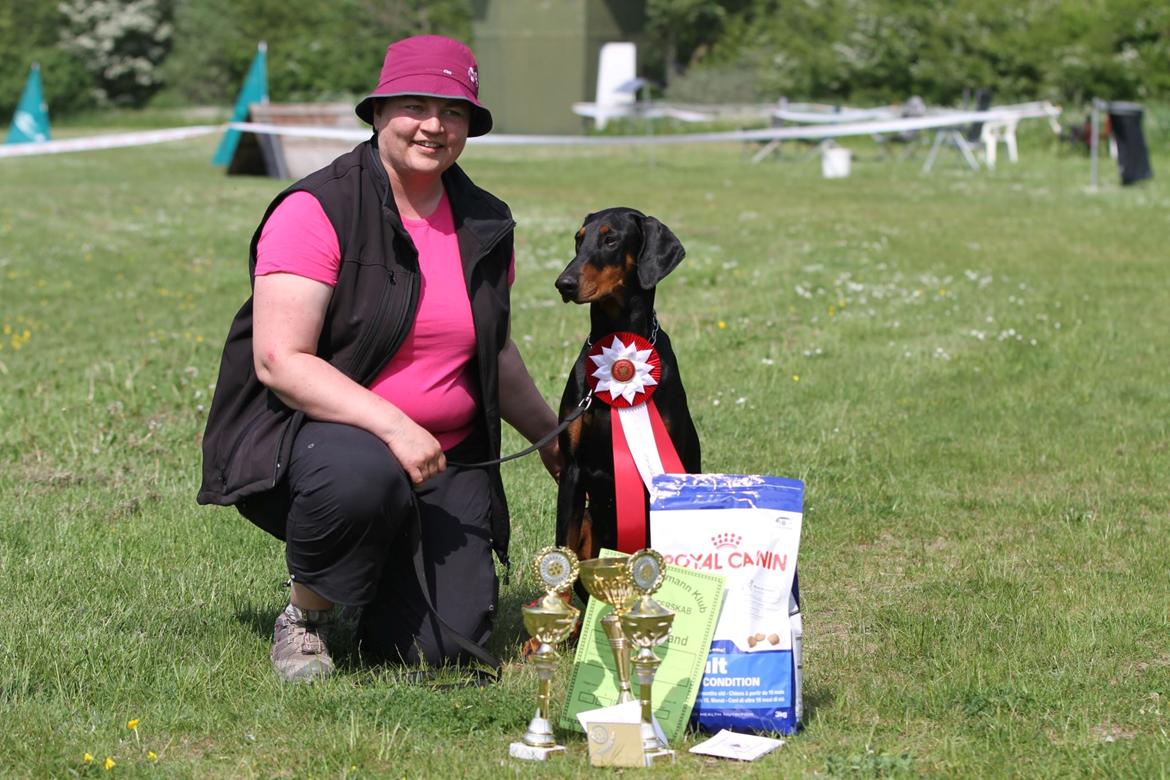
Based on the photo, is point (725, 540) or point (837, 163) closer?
point (725, 540)

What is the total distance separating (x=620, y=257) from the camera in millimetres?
4051

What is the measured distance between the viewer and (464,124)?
3584 mm

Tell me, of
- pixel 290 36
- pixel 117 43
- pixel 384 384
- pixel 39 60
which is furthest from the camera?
pixel 290 36

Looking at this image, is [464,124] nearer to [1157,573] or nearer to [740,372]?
[1157,573]

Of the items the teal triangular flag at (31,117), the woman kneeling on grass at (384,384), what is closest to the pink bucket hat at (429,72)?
the woman kneeling on grass at (384,384)

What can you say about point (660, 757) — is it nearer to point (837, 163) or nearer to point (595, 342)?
point (595, 342)

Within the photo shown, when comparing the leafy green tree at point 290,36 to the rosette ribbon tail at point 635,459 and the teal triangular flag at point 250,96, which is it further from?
the rosette ribbon tail at point 635,459

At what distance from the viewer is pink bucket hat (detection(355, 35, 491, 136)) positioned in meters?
3.44

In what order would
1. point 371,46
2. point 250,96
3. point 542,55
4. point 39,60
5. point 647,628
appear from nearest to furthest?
point 647,628 < point 250,96 < point 542,55 < point 39,60 < point 371,46

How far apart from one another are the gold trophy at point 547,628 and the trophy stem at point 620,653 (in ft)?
0.26

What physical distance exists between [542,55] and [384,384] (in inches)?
1355

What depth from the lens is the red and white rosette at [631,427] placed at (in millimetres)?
3846

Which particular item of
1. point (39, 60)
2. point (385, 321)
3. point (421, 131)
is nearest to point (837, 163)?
point (421, 131)

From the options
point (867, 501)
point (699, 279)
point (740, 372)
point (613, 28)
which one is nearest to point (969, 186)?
point (699, 279)
